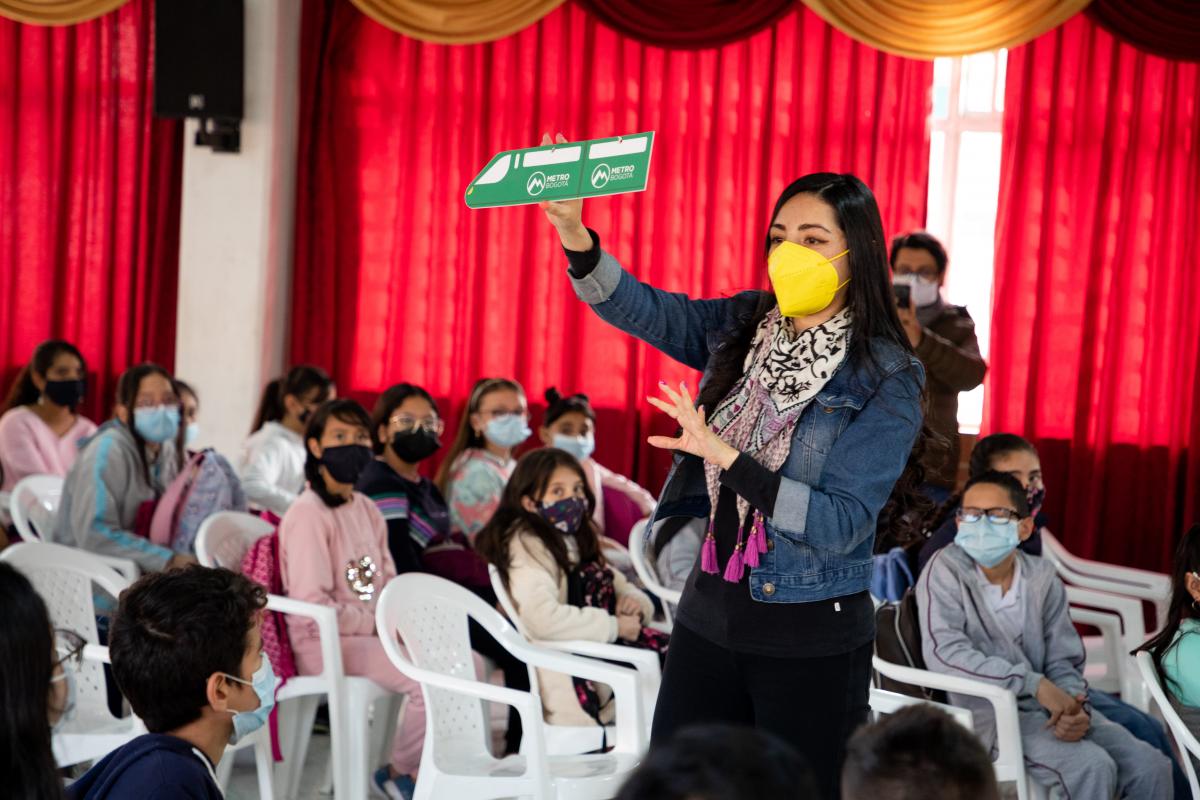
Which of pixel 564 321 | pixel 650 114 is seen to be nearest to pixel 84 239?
pixel 564 321

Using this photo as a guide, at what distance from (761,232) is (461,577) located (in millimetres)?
2735

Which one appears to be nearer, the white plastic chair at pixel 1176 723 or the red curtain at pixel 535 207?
the white plastic chair at pixel 1176 723

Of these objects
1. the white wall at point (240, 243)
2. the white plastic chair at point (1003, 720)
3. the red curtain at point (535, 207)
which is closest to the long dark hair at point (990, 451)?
the white plastic chair at point (1003, 720)

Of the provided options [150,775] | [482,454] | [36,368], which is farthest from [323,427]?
[150,775]

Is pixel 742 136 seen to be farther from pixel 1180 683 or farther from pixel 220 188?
pixel 1180 683

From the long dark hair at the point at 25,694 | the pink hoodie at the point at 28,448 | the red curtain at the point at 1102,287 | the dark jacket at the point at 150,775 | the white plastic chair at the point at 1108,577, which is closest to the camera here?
the long dark hair at the point at 25,694

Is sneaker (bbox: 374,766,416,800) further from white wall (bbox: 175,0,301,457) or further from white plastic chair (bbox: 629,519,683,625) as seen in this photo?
white wall (bbox: 175,0,301,457)

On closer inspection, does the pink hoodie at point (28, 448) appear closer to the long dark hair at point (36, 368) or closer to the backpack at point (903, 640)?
the long dark hair at point (36, 368)

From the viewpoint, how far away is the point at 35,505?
4.60 metres

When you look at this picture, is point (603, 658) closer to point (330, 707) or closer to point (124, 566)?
point (330, 707)

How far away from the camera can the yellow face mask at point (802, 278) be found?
1.93 m

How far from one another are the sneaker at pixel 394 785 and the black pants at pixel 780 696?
1.79m

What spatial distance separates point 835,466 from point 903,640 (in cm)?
163

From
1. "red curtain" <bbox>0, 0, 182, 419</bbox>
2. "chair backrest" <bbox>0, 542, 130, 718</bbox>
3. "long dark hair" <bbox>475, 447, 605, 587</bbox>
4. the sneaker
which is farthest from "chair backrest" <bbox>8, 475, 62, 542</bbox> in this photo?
"red curtain" <bbox>0, 0, 182, 419</bbox>
